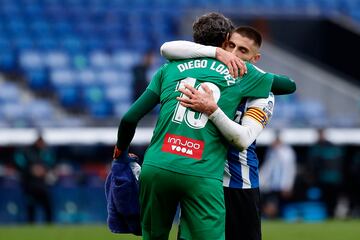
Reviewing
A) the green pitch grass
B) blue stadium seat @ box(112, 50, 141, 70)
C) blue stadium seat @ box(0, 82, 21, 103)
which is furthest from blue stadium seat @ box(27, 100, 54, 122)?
the green pitch grass

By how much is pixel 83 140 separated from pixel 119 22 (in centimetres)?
624

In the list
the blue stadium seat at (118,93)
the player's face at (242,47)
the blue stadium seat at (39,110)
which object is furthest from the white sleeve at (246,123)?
the blue stadium seat at (118,93)

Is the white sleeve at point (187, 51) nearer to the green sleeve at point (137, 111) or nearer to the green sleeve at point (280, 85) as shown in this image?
the green sleeve at point (137, 111)

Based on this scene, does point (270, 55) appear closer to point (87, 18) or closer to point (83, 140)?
point (87, 18)

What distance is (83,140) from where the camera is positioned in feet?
54.6

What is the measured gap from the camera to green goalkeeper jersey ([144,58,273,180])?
5719 mm

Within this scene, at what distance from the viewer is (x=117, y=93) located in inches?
770

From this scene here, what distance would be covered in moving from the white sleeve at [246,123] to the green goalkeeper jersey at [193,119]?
65mm

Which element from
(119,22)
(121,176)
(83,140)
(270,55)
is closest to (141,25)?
(119,22)

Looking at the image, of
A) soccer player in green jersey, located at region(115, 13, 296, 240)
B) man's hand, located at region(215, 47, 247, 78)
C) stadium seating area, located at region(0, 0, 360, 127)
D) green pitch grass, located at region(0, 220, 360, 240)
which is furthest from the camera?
stadium seating area, located at region(0, 0, 360, 127)

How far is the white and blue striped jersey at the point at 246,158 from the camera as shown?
5996mm

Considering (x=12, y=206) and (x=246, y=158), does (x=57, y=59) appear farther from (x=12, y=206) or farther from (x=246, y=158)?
(x=246, y=158)

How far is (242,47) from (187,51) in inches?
21.1

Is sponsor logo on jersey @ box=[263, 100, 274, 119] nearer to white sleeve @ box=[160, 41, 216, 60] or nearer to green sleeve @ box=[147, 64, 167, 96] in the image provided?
white sleeve @ box=[160, 41, 216, 60]
